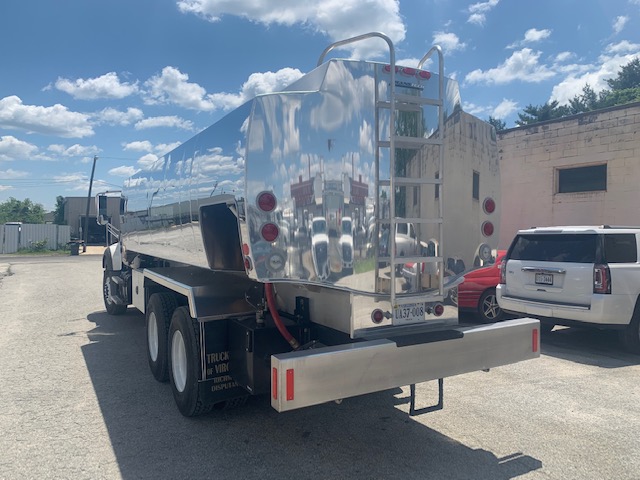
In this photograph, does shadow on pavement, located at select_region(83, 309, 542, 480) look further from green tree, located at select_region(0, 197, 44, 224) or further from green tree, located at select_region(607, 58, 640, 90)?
green tree, located at select_region(0, 197, 44, 224)

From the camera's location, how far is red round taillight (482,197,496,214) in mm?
4867

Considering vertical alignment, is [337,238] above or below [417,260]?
above

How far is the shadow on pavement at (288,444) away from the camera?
3.93m

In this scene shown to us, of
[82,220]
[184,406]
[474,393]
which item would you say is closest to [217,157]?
[184,406]

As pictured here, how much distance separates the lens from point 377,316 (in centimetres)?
408

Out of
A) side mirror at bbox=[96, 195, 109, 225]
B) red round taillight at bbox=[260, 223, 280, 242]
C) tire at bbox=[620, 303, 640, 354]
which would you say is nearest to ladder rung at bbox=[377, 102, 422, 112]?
red round taillight at bbox=[260, 223, 280, 242]

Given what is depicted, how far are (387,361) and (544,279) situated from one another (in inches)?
193

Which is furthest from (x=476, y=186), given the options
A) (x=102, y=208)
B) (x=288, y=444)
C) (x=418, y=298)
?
(x=102, y=208)

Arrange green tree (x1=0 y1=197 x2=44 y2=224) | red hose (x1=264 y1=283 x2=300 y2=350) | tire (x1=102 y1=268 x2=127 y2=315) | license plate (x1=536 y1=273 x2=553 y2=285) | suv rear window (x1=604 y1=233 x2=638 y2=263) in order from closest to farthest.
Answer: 1. red hose (x1=264 y1=283 x2=300 y2=350)
2. suv rear window (x1=604 y1=233 x2=638 y2=263)
3. license plate (x1=536 y1=273 x2=553 y2=285)
4. tire (x1=102 y1=268 x2=127 y2=315)
5. green tree (x1=0 y1=197 x2=44 y2=224)

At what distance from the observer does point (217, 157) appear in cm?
442

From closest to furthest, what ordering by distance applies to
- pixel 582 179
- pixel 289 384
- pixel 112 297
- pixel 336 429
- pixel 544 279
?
pixel 289 384 → pixel 336 429 → pixel 544 279 → pixel 112 297 → pixel 582 179

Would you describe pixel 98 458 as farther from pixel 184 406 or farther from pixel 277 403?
pixel 277 403

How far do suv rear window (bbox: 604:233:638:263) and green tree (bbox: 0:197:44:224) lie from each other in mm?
83232

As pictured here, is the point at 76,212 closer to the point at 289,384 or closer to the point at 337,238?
the point at 337,238
